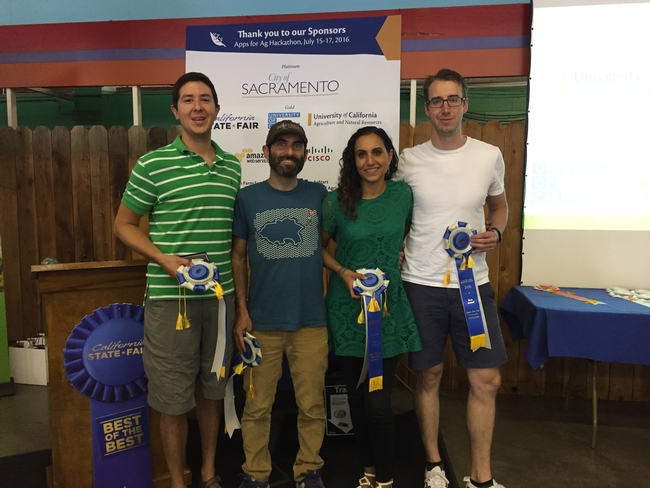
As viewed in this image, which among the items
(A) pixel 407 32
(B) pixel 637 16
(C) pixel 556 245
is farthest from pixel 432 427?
(B) pixel 637 16

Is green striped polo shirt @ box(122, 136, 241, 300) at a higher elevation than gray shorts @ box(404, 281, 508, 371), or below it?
higher

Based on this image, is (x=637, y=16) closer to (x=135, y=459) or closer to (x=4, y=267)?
(x=135, y=459)

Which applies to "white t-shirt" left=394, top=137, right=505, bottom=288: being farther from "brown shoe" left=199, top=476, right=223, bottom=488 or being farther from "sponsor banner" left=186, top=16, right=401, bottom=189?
"brown shoe" left=199, top=476, right=223, bottom=488

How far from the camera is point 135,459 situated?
1.89 meters

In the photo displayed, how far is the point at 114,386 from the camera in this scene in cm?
180

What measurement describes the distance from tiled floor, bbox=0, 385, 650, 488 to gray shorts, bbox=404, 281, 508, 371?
68 cm

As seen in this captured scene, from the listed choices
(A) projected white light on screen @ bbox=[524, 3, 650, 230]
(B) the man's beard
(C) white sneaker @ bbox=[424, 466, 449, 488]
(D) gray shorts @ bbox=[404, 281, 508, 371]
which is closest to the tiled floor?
(C) white sneaker @ bbox=[424, 466, 449, 488]

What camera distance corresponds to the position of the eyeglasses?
5.71 feet

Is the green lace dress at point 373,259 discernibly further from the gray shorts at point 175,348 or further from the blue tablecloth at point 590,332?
the blue tablecloth at point 590,332

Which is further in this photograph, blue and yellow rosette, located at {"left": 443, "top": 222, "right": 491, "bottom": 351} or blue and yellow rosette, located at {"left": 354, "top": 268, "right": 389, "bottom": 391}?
blue and yellow rosette, located at {"left": 443, "top": 222, "right": 491, "bottom": 351}

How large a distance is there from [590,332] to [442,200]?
126 cm

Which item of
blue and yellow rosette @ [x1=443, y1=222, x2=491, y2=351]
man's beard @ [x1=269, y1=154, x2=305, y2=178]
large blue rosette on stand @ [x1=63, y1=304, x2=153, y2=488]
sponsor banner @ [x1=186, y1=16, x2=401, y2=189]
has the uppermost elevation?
sponsor banner @ [x1=186, y1=16, x2=401, y2=189]

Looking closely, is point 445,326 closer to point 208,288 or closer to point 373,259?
point 373,259

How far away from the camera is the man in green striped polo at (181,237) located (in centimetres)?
164
